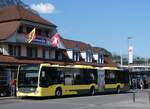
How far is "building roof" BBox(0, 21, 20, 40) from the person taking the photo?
50000 mm

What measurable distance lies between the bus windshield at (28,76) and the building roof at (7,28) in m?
14.6

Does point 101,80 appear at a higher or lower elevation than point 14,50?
lower

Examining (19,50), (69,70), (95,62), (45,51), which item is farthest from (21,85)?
(95,62)

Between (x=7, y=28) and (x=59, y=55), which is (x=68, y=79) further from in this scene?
(x=59, y=55)

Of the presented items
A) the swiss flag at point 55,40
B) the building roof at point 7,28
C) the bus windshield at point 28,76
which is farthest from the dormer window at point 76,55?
the bus windshield at point 28,76

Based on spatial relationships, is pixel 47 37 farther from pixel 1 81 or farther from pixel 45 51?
pixel 1 81

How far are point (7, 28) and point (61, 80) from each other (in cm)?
1780

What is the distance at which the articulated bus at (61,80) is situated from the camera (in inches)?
1363

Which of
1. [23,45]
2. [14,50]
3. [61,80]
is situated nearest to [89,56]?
[23,45]

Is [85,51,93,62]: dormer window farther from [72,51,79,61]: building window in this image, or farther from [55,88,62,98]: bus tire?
[55,88,62,98]: bus tire

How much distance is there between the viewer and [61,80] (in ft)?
123

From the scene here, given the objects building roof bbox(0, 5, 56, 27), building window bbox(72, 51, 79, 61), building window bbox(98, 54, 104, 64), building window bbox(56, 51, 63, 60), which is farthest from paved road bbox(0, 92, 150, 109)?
building window bbox(98, 54, 104, 64)

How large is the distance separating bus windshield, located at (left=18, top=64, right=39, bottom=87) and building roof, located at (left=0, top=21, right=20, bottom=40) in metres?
14.6

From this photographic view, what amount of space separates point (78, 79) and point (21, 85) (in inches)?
277
